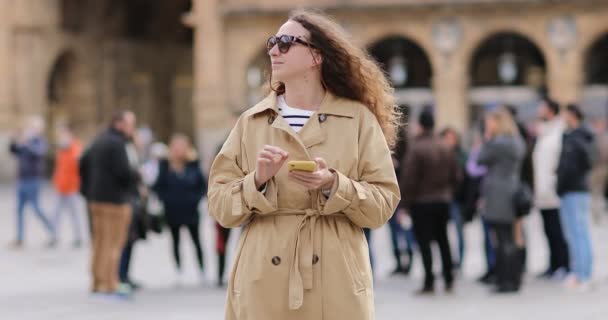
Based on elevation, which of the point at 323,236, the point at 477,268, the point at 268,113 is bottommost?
the point at 477,268

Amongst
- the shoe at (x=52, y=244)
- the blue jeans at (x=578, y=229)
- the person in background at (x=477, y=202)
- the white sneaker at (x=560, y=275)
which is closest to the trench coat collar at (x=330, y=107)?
the blue jeans at (x=578, y=229)

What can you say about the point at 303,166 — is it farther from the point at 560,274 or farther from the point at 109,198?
the point at 560,274

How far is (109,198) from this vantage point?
1234 cm

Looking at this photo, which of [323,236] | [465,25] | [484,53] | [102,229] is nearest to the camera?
[323,236]

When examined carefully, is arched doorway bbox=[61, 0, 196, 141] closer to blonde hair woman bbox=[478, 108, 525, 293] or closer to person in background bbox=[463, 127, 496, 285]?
person in background bbox=[463, 127, 496, 285]

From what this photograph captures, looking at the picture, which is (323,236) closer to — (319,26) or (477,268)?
(319,26)

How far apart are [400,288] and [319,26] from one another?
855 centimetres

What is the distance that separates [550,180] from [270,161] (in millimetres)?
9270

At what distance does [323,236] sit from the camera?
15.9ft

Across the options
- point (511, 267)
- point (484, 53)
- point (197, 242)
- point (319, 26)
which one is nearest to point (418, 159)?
point (511, 267)

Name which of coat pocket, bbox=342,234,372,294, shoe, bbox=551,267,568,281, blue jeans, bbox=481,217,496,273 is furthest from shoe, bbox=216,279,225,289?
coat pocket, bbox=342,234,372,294

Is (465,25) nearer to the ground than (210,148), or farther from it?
farther from it

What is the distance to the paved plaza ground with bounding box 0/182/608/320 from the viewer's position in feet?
37.7

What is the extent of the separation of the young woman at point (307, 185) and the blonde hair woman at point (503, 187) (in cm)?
765
